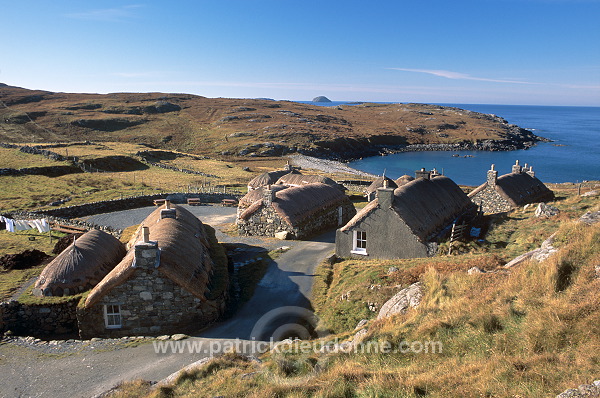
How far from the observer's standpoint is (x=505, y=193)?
104 feet

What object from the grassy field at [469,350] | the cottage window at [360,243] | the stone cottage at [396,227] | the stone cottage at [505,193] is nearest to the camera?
the grassy field at [469,350]

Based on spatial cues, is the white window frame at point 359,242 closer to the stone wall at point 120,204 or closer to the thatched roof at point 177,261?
the thatched roof at point 177,261

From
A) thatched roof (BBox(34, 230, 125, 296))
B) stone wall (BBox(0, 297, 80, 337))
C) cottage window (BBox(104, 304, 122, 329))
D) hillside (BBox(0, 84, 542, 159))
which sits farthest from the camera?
hillside (BBox(0, 84, 542, 159))

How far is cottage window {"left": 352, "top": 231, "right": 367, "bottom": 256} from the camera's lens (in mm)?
23281

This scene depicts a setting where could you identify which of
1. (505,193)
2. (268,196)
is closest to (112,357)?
(268,196)

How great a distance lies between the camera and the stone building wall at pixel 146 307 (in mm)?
16375

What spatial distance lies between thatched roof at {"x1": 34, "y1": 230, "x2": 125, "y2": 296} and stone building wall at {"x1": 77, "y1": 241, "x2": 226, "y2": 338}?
2.05m

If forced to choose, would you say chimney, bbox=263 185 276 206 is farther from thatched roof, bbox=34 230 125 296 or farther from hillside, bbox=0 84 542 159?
hillside, bbox=0 84 542 159

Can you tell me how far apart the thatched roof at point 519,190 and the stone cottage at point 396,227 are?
942cm

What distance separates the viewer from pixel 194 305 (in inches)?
665

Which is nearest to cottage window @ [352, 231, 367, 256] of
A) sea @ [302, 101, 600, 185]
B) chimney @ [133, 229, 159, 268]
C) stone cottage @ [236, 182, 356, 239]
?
stone cottage @ [236, 182, 356, 239]

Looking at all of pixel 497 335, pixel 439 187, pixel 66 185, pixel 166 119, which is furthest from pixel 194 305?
pixel 166 119

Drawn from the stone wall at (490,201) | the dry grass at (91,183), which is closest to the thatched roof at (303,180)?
the stone wall at (490,201)

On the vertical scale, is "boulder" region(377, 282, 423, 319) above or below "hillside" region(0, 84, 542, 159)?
below
